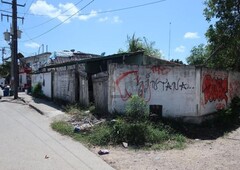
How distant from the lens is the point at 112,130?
1031 cm

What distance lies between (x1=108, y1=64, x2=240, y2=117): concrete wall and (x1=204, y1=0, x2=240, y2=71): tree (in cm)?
764

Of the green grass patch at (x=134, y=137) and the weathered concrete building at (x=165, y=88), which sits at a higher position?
the weathered concrete building at (x=165, y=88)

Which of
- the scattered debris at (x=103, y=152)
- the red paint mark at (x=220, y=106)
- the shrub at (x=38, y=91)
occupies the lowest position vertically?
the scattered debris at (x=103, y=152)

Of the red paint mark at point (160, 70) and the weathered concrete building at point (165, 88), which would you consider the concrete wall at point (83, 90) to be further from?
the red paint mark at point (160, 70)

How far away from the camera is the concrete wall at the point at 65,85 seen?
19.4 meters

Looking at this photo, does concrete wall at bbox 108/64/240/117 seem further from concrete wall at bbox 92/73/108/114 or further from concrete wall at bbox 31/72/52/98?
concrete wall at bbox 31/72/52/98

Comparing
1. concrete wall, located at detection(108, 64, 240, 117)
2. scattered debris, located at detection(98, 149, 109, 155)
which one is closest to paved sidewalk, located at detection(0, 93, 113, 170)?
scattered debris, located at detection(98, 149, 109, 155)

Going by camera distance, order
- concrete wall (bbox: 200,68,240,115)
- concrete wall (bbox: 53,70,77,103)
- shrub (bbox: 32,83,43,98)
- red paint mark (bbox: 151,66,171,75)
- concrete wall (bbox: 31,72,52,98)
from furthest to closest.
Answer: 1. shrub (bbox: 32,83,43,98)
2. concrete wall (bbox: 31,72,52,98)
3. concrete wall (bbox: 53,70,77,103)
4. concrete wall (bbox: 200,68,240,115)
5. red paint mark (bbox: 151,66,171,75)

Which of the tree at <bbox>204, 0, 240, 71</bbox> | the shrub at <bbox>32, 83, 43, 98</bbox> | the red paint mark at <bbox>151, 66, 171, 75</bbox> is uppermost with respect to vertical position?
the tree at <bbox>204, 0, 240, 71</bbox>

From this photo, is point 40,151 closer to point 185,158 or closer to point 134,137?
point 134,137

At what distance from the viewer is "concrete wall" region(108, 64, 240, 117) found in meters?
12.6

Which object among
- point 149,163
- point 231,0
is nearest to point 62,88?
point 231,0

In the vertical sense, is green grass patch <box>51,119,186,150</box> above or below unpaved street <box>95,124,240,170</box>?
above

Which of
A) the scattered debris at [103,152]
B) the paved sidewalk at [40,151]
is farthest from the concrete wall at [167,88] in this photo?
the scattered debris at [103,152]
